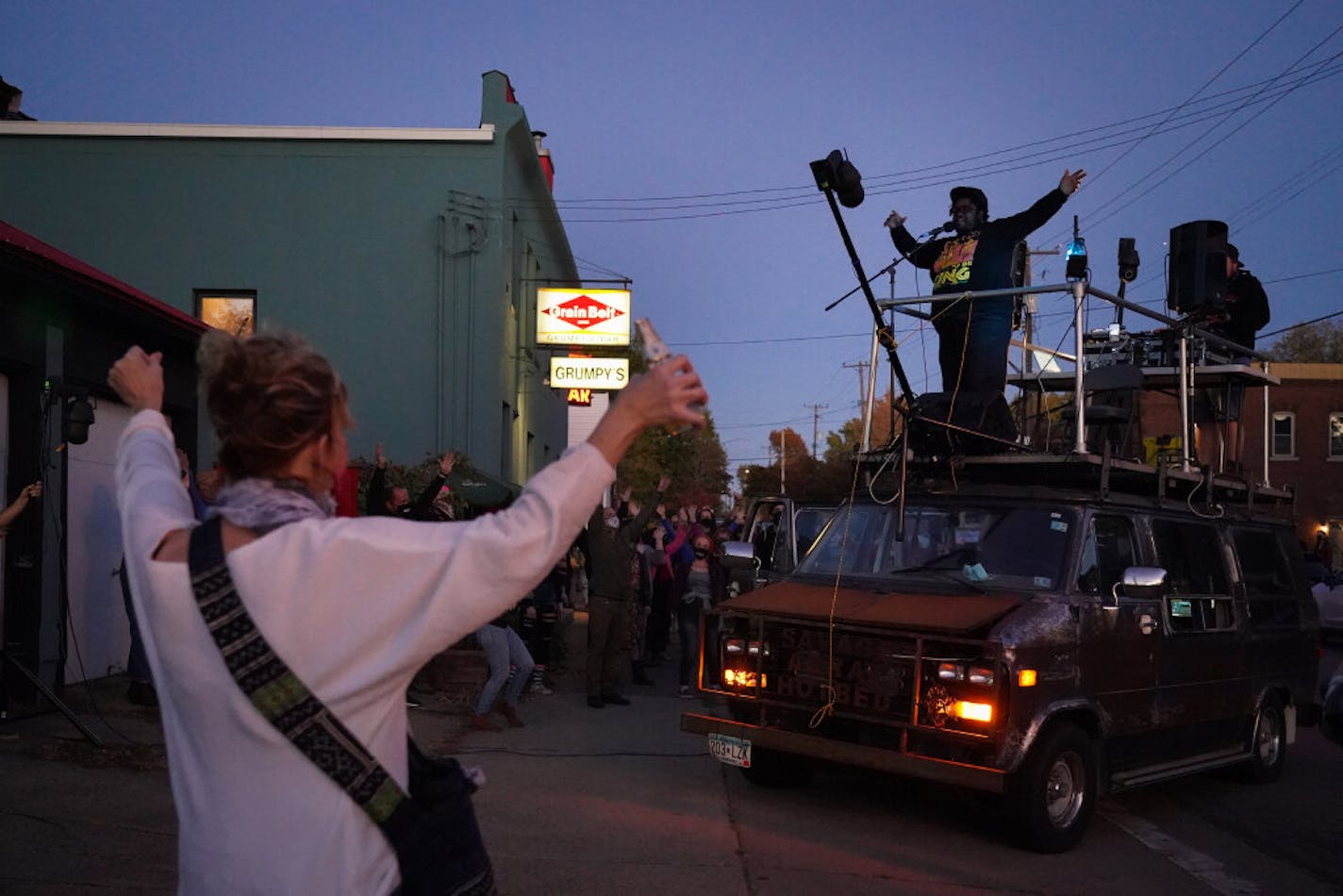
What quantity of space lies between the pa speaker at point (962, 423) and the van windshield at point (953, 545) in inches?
18.2

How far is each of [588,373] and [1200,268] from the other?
46.3 feet

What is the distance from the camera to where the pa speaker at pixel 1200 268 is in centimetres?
1004

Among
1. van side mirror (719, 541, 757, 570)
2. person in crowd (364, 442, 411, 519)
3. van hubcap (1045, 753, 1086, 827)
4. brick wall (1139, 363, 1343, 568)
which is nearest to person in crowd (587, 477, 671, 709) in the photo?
person in crowd (364, 442, 411, 519)

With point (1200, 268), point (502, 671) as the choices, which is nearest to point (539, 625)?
point (502, 671)

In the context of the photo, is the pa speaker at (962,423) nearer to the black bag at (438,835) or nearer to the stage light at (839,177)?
the stage light at (839,177)

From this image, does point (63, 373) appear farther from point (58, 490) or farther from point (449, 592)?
point (449, 592)

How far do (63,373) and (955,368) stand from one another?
277 inches

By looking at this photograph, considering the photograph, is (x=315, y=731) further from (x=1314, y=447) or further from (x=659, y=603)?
(x=1314, y=447)

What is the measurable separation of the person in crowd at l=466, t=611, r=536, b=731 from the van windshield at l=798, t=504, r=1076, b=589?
2.73m

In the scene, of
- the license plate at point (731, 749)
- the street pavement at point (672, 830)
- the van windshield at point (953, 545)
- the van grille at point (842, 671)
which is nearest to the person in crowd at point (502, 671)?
the street pavement at point (672, 830)

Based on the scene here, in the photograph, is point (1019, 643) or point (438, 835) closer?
point (438, 835)

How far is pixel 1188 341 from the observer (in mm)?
10148

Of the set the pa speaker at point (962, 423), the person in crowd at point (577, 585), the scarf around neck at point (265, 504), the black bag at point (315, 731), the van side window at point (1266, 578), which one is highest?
the pa speaker at point (962, 423)

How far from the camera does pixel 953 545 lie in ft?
25.7
